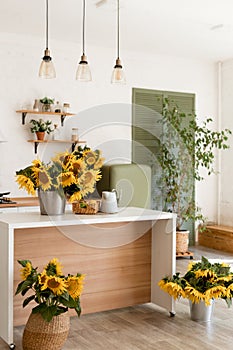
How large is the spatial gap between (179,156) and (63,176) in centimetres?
A: 337

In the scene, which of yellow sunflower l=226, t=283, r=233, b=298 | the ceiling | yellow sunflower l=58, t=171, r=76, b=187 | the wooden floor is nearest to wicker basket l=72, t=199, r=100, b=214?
yellow sunflower l=58, t=171, r=76, b=187

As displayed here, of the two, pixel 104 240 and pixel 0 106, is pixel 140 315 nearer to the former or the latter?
pixel 104 240

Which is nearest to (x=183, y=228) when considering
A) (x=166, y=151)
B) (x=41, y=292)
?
(x=166, y=151)

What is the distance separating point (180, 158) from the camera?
6684 mm

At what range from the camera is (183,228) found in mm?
7355

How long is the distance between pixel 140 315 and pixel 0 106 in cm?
308

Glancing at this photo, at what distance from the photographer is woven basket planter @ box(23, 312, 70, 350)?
315 cm

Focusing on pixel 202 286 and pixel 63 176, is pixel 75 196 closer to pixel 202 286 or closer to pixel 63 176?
pixel 63 176

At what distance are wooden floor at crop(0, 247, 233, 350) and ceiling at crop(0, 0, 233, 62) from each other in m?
2.82

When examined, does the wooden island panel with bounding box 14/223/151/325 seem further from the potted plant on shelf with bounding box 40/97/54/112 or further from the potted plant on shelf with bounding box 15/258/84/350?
the potted plant on shelf with bounding box 40/97/54/112

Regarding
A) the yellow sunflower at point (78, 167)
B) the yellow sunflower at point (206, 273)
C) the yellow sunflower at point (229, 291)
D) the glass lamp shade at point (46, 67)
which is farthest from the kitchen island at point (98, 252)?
the glass lamp shade at point (46, 67)

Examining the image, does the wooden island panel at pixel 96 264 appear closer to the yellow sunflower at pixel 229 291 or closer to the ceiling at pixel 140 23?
the yellow sunflower at pixel 229 291

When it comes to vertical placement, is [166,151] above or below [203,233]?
above

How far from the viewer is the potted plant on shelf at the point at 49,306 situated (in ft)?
10.3
